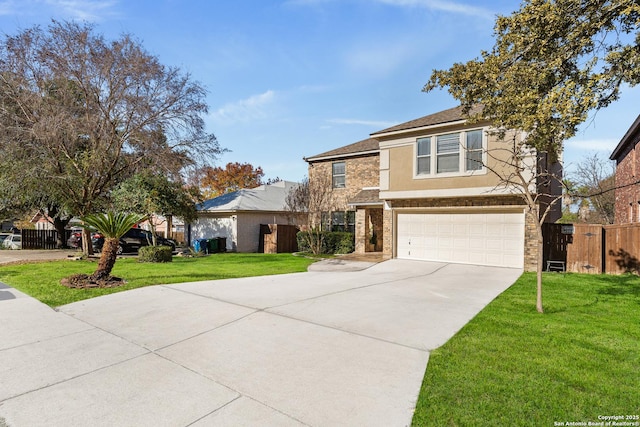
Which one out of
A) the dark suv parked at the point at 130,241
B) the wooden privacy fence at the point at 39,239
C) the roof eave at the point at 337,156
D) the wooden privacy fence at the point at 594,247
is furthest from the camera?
the wooden privacy fence at the point at 39,239

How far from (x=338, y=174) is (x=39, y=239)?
21531 mm

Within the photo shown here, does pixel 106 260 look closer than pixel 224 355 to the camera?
No

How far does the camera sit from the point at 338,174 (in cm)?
2006

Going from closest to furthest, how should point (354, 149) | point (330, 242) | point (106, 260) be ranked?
point (106, 260) → point (330, 242) → point (354, 149)

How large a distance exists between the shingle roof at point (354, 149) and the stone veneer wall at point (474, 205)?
183 inches

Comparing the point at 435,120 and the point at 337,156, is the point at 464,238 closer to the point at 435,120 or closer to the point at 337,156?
the point at 435,120

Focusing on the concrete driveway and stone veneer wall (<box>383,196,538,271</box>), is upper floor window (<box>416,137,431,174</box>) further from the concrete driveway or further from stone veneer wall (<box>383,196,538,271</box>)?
the concrete driveway

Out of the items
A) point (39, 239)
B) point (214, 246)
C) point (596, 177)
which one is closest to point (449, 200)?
point (214, 246)

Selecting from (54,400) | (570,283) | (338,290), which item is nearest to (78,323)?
(54,400)

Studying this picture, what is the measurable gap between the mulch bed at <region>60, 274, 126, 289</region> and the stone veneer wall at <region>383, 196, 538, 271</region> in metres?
10.2

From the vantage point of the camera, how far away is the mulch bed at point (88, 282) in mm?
9077

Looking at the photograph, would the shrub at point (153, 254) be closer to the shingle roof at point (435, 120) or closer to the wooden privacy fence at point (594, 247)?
the shingle roof at point (435, 120)

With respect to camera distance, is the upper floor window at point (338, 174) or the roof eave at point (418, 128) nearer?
the roof eave at point (418, 128)

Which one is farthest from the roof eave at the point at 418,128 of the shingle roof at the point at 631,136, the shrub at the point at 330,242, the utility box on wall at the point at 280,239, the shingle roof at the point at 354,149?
the utility box on wall at the point at 280,239
